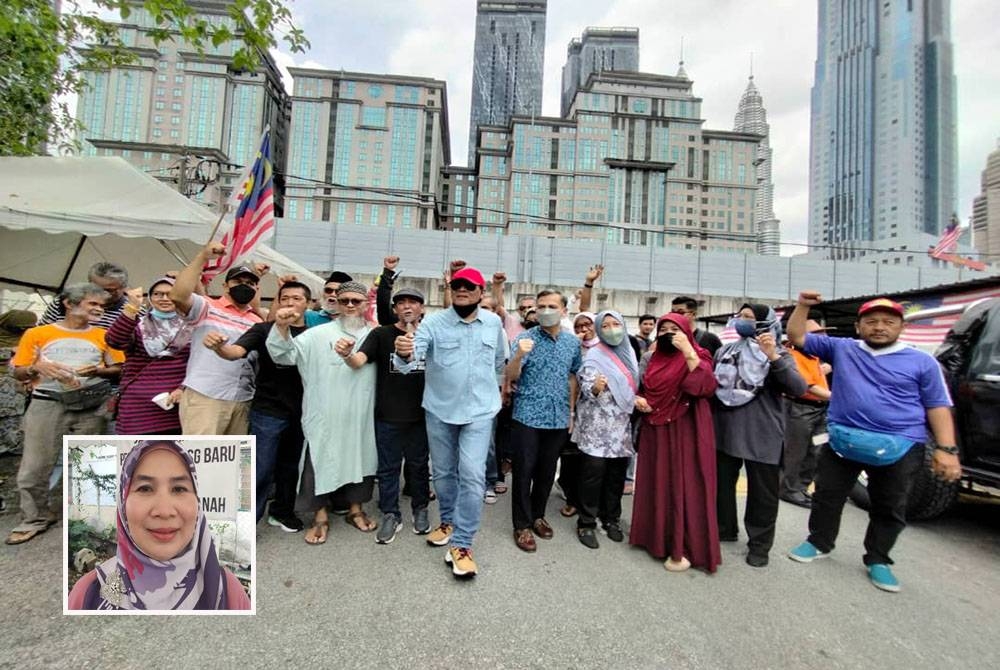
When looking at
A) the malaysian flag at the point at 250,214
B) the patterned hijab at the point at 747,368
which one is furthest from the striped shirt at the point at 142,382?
the patterned hijab at the point at 747,368

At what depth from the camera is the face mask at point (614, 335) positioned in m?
3.37

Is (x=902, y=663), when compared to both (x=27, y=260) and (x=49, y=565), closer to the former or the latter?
(x=49, y=565)

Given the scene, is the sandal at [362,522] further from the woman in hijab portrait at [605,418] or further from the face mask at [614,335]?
the face mask at [614,335]

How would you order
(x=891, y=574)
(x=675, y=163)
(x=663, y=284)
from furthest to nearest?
(x=675, y=163) < (x=663, y=284) < (x=891, y=574)

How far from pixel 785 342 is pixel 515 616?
8.68 feet

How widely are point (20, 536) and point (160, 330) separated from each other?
5.05 ft

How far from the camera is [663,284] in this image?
1867 cm

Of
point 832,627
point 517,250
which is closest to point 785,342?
point 832,627

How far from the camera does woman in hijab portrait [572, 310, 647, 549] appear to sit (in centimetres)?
336

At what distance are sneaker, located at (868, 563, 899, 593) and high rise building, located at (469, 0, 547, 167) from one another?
126 m

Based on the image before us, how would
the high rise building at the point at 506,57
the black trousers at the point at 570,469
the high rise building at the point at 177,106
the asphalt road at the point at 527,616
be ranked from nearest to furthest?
the asphalt road at the point at 527,616 → the black trousers at the point at 570,469 → the high rise building at the point at 177,106 → the high rise building at the point at 506,57

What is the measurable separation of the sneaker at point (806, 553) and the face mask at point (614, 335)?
1875mm

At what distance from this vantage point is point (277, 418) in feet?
10.4

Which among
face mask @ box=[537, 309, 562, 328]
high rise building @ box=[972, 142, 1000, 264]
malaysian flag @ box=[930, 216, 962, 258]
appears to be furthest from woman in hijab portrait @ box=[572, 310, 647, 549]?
high rise building @ box=[972, 142, 1000, 264]
